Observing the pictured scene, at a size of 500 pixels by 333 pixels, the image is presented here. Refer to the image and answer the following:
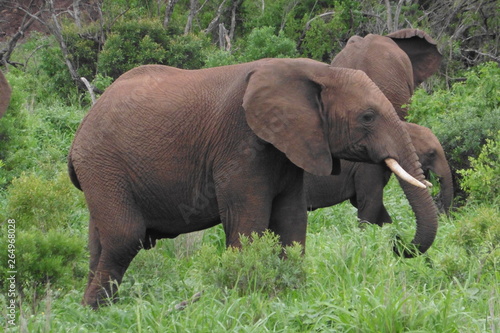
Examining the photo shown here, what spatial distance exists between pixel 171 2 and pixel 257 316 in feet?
37.8

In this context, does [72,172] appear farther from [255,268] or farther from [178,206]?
[255,268]

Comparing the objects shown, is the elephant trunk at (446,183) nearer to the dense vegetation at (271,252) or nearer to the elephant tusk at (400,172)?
the dense vegetation at (271,252)

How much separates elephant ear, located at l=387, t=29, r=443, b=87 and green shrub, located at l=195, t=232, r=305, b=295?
17.6 feet

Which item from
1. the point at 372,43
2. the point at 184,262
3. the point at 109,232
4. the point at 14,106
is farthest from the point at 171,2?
the point at 109,232

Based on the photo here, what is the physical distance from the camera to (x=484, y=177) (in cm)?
864

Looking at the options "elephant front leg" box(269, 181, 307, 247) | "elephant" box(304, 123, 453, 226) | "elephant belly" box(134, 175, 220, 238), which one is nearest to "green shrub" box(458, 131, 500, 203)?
"elephant" box(304, 123, 453, 226)

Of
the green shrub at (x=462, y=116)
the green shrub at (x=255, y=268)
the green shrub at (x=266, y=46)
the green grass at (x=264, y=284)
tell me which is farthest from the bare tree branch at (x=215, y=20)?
the green shrub at (x=255, y=268)

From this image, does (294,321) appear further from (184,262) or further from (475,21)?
(475,21)

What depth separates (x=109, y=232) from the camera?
602 centimetres

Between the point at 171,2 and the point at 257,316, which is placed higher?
the point at 257,316

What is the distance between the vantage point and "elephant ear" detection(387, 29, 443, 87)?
10.3 metres

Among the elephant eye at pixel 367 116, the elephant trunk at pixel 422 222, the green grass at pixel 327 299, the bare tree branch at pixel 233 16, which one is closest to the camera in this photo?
the green grass at pixel 327 299

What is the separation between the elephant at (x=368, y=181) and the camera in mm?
8164

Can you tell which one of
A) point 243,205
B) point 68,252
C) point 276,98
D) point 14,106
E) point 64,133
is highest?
Result: point 276,98
